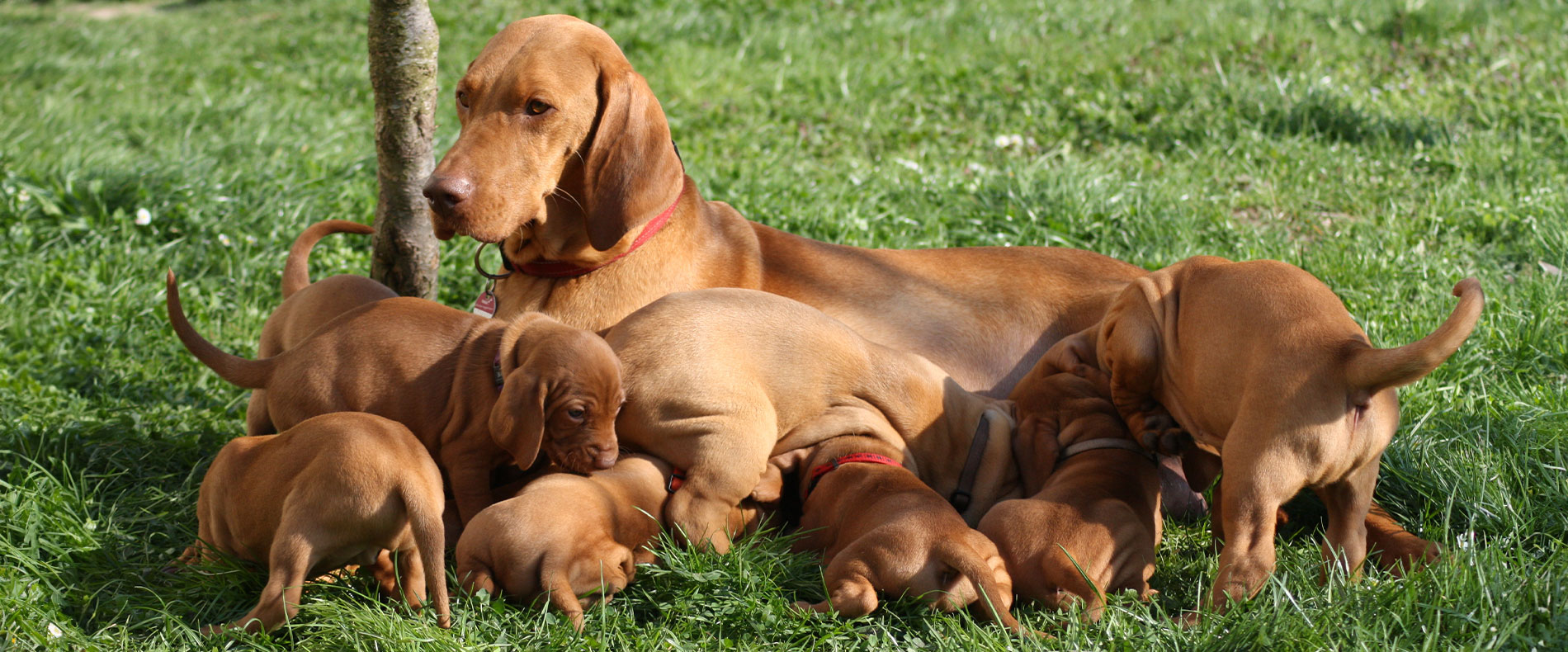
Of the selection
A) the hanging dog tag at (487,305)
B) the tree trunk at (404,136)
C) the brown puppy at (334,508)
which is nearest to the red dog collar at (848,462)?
the brown puppy at (334,508)

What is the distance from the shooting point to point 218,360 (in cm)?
377

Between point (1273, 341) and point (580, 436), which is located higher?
point (1273, 341)

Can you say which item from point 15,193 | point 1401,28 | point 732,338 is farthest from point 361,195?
point 1401,28

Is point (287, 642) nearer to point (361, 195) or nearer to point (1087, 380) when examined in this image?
point (1087, 380)

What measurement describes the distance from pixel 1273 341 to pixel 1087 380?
88cm

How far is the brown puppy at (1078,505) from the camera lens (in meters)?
3.28

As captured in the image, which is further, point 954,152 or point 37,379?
point 954,152

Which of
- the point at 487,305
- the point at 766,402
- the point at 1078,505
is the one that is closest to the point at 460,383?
the point at 487,305

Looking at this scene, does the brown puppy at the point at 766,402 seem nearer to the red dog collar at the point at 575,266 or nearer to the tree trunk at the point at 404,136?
the red dog collar at the point at 575,266

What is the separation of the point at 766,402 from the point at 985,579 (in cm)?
103

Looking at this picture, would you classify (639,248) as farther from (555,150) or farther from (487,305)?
(487,305)

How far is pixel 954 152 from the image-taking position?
24.8 feet

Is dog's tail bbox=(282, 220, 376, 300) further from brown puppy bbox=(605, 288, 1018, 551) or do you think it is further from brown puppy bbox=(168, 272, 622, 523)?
brown puppy bbox=(605, 288, 1018, 551)

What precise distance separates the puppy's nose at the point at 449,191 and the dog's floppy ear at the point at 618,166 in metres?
0.47
